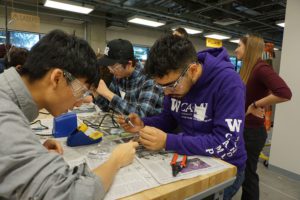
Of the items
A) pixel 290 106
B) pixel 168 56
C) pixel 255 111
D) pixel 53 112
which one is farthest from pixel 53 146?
pixel 290 106

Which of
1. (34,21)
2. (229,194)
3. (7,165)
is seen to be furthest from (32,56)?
(34,21)

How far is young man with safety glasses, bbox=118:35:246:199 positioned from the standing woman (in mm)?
730

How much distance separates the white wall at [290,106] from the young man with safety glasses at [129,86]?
215 centimetres

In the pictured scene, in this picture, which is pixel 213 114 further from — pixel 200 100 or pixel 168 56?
pixel 168 56

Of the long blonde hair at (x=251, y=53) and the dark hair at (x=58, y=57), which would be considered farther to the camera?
the long blonde hair at (x=251, y=53)

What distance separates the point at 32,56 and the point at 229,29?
8.64 m

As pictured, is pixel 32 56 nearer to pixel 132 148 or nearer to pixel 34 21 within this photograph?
pixel 132 148

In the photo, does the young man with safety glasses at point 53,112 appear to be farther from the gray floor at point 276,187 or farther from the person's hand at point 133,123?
the gray floor at point 276,187

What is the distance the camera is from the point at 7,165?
1.74 ft

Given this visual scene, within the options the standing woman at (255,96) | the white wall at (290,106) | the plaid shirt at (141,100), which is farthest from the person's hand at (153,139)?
the white wall at (290,106)

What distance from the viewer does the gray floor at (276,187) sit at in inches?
99.1

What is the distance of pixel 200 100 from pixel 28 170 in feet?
2.85

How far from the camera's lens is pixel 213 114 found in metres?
1.16

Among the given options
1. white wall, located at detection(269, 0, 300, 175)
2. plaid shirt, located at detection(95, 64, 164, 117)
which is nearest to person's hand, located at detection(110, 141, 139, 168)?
plaid shirt, located at detection(95, 64, 164, 117)
